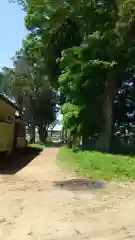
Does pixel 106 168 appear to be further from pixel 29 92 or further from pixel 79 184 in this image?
pixel 29 92

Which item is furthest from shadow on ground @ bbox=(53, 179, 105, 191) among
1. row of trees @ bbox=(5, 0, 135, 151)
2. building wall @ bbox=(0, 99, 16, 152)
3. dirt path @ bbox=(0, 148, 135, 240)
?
building wall @ bbox=(0, 99, 16, 152)

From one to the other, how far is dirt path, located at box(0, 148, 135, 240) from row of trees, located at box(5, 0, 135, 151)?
28.2 feet

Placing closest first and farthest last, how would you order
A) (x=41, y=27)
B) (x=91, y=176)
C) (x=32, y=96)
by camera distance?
1. (x=91, y=176)
2. (x=41, y=27)
3. (x=32, y=96)

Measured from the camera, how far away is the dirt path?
6.86 metres

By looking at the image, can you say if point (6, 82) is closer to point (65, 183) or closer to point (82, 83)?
point (82, 83)

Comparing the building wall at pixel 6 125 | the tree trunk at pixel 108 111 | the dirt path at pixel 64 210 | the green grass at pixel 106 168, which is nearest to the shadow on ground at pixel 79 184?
the dirt path at pixel 64 210

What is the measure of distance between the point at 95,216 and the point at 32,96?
47.9 meters

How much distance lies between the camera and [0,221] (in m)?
7.64

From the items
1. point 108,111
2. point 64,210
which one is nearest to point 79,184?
point 64,210

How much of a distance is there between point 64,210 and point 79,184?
431 centimetres

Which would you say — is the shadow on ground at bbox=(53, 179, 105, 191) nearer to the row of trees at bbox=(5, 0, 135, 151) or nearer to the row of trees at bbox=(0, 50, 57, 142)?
the row of trees at bbox=(5, 0, 135, 151)

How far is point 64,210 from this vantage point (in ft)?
28.6

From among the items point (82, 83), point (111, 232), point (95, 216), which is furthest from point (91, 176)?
point (82, 83)

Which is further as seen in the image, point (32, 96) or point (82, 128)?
point (32, 96)
